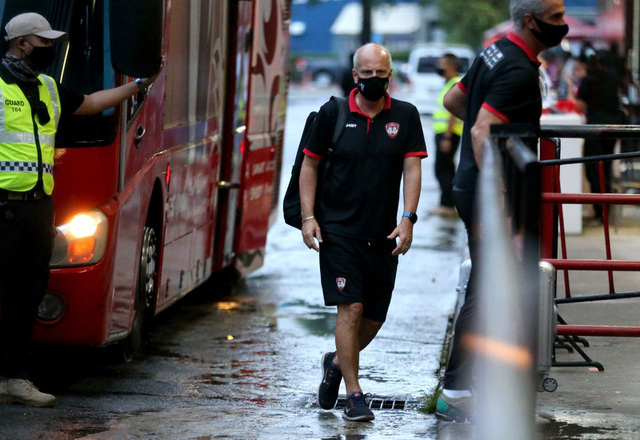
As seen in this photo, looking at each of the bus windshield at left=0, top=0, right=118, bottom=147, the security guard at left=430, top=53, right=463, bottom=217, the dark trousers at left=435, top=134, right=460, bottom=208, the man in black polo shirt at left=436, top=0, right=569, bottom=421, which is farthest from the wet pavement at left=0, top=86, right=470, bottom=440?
the dark trousers at left=435, top=134, right=460, bottom=208

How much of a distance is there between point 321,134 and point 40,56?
1391 mm

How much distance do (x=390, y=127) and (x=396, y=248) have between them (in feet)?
1.84

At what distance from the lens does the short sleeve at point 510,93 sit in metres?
5.64

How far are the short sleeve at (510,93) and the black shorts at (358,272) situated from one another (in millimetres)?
1050

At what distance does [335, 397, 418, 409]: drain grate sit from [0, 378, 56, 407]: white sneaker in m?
1.41

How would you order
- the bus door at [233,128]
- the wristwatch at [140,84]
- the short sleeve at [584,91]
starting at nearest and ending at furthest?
the wristwatch at [140,84], the bus door at [233,128], the short sleeve at [584,91]

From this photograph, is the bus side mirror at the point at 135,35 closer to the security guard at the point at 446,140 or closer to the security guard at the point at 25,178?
the security guard at the point at 25,178

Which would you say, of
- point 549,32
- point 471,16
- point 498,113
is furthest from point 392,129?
point 471,16

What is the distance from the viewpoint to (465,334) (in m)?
5.91

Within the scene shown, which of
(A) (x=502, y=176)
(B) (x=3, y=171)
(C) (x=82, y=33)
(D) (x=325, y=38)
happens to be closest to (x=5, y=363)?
(B) (x=3, y=171)

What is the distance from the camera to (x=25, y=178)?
638 centimetres

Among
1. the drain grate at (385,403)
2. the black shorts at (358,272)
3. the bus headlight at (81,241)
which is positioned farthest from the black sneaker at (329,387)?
the bus headlight at (81,241)

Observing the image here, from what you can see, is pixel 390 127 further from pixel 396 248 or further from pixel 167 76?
pixel 167 76

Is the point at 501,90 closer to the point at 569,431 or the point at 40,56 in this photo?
the point at 569,431
